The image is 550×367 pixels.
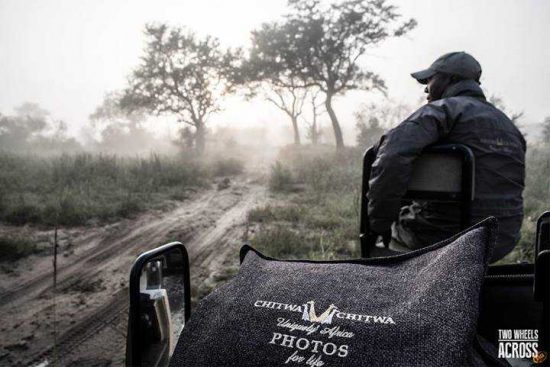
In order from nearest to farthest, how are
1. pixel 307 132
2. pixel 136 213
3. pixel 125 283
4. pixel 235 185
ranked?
pixel 125 283 → pixel 136 213 → pixel 235 185 → pixel 307 132

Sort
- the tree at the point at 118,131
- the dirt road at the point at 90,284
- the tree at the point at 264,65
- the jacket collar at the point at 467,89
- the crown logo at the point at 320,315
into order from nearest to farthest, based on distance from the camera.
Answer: the crown logo at the point at 320,315 < the jacket collar at the point at 467,89 < the dirt road at the point at 90,284 < the tree at the point at 264,65 < the tree at the point at 118,131

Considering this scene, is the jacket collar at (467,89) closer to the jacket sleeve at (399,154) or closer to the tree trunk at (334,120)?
the jacket sleeve at (399,154)

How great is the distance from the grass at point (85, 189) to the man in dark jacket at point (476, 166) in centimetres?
367

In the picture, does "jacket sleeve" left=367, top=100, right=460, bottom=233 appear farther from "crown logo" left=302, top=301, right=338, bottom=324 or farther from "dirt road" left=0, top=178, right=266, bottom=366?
"dirt road" left=0, top=178, right=266, bottom=366

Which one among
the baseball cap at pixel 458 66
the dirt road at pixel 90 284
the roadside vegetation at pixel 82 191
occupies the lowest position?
the dirt road at pixel 90 284

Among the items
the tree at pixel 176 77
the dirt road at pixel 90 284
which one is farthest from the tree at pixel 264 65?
the dirt road at pixel 90 284

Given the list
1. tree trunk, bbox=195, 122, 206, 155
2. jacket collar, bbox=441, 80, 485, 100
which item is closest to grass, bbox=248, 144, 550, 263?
jacket collar, bbox=441, 80, 485, 100

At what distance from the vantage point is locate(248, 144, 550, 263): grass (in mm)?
5211

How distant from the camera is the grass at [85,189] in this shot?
21.1 feet

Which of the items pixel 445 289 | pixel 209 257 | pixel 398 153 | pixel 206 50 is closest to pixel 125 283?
pixel 209 257

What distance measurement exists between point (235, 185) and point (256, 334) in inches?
445

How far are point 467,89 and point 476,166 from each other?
2.09 feet

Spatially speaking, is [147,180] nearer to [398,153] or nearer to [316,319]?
[398,153]

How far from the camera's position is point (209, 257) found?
507 centimetres
